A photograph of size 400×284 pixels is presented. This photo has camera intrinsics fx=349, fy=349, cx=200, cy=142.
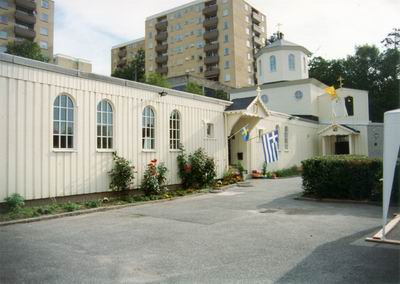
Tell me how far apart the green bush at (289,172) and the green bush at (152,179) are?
1105cm

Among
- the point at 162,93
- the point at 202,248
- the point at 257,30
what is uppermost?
the point at 257,30

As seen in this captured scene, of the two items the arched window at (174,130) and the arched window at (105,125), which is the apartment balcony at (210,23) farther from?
the arched window at (105,125)

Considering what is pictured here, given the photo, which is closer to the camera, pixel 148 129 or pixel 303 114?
pixel 148 129

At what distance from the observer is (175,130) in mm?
15164

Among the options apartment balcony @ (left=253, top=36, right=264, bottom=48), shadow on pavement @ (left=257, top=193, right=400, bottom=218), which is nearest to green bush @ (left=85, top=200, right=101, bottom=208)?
shadow on pavement @ (left=257, top=193, right=400, bottom=218)

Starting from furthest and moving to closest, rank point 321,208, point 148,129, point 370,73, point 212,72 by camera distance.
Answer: point 212,72 → point 370,73 → point 148,129 → point 321,208

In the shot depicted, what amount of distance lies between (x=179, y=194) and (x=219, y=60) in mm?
56077

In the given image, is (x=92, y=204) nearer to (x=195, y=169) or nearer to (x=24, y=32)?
(x=195, y=169)

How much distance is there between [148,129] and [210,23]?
194ft

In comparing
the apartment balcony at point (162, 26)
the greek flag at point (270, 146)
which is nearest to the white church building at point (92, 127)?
the greek flag at point (270, 146)

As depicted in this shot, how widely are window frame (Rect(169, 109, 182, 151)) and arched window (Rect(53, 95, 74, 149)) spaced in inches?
184

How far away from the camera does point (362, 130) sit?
30.2 m

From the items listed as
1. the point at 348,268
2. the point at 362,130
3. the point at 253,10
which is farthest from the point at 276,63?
the point at 253,10

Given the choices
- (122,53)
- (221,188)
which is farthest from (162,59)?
(221,188)
